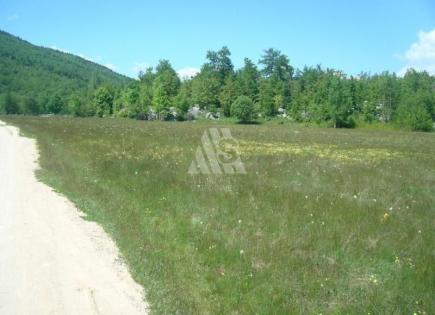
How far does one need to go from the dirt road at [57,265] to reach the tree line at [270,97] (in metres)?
86.5

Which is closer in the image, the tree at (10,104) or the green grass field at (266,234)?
the green grass field at (266,234)

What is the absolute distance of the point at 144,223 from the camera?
1098 cm

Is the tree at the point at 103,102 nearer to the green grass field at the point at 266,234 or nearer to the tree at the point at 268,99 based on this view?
the tree at the point at 268,99

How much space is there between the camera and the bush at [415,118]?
8681 cm

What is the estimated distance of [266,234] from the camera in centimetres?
1056

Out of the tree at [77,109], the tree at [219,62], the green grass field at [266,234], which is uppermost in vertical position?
the tree at [219,62]

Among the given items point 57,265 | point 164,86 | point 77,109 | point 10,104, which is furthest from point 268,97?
point 57,265

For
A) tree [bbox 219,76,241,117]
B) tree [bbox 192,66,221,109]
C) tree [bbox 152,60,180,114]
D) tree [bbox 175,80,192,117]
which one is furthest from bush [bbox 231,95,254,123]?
tree [bbox 152,60,180,114]

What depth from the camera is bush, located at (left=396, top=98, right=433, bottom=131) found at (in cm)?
8681

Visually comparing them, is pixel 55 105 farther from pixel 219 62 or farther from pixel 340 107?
pixel 340 107

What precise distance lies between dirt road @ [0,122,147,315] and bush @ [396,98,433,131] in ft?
285

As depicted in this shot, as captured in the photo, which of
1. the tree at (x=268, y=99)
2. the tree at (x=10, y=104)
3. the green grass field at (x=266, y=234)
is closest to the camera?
the green grass field at (x=266, y=234)

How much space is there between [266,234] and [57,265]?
4886 millimetres

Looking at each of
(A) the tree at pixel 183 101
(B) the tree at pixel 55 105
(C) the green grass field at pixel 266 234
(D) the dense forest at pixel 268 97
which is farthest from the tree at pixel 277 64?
(C) the green grass field at pixel 266 234
